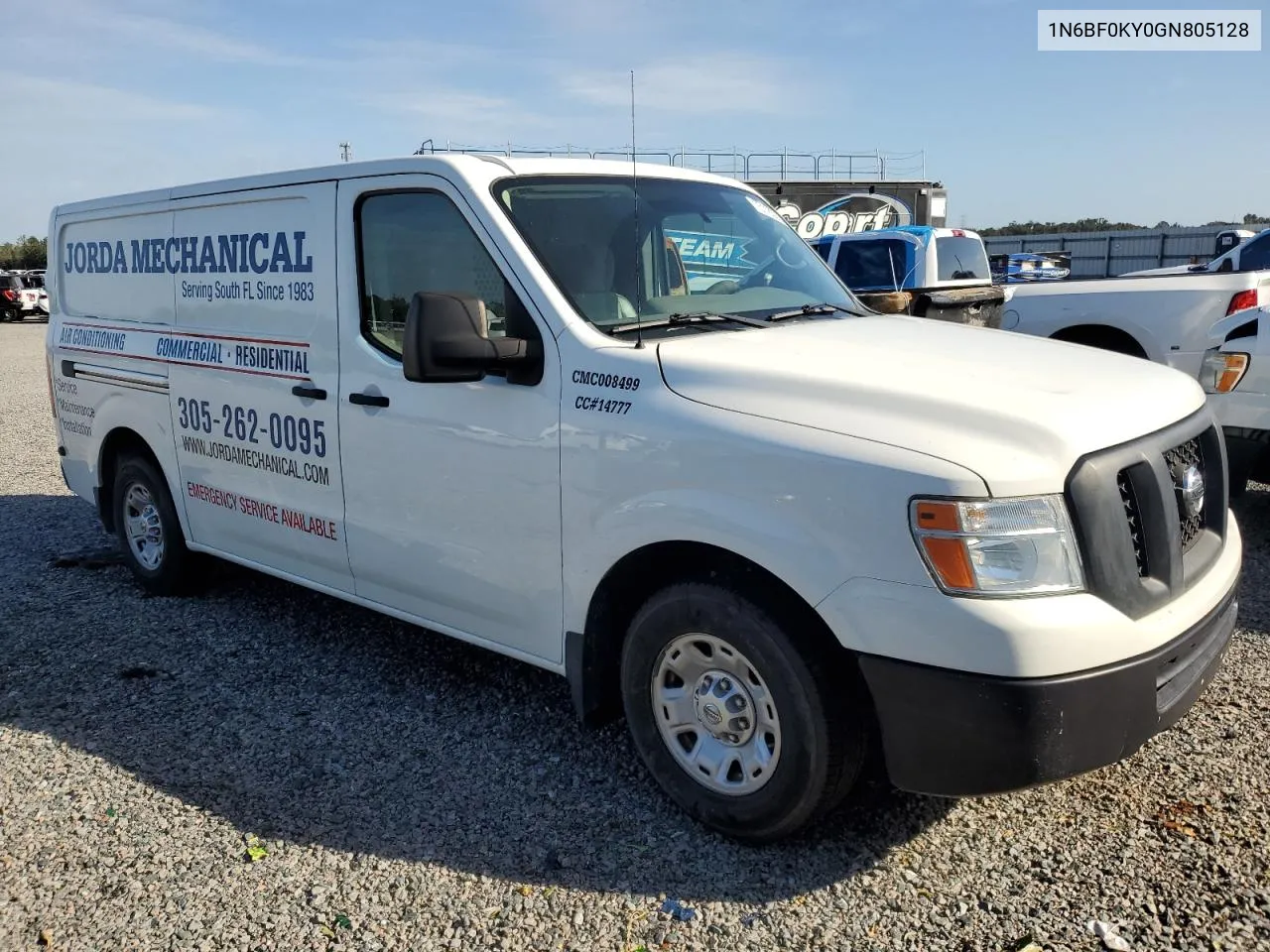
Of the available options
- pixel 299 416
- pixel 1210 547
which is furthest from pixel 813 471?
pixel 299 416

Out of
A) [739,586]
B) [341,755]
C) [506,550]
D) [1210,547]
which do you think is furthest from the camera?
[341,755]

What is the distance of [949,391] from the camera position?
9.45 ft

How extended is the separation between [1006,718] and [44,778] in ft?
10.9

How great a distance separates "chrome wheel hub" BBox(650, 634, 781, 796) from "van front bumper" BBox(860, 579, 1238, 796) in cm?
38

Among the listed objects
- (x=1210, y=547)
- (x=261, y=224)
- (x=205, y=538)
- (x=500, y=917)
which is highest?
(x=261, y=224)

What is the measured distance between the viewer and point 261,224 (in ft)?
15.1

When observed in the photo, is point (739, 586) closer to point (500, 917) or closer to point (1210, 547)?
point (500, 917)

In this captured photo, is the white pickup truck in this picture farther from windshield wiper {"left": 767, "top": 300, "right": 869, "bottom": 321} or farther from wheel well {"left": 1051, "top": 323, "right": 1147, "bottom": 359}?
windshield wiper {"left": 767, "top": 300, "right": 869, "bottom": 321}

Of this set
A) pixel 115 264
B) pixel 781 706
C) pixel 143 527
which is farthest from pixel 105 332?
pixel 781 706

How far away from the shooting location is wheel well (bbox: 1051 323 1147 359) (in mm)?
7997

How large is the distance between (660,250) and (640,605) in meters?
1.40

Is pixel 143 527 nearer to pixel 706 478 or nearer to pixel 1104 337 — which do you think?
pixel 706 478

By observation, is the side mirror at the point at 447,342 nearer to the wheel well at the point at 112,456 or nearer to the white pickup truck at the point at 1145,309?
the wheel well at the point at 112,456

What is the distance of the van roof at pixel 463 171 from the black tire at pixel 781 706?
167 cm
